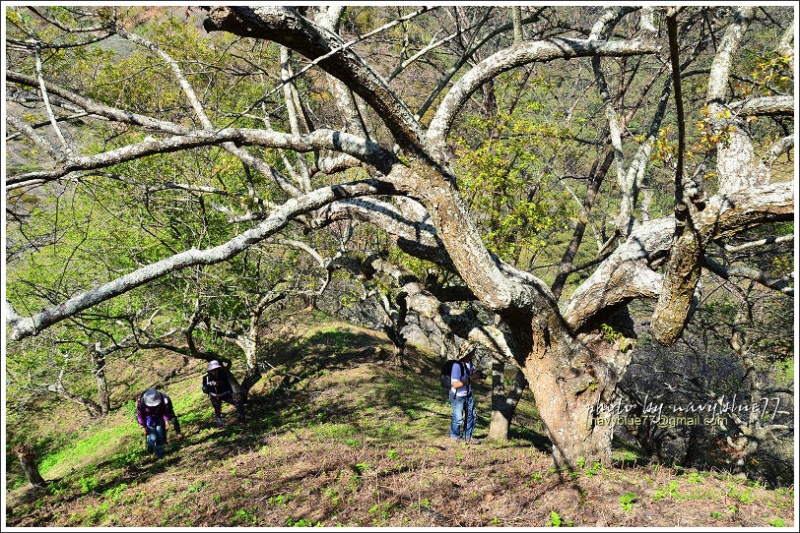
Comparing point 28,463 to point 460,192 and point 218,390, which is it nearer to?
point 218,390

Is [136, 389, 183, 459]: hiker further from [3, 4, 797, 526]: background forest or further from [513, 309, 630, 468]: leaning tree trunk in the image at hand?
[513, 309, 630, 468]: leaning tree trunk

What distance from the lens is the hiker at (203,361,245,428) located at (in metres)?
10.3

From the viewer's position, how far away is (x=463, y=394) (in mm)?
8461

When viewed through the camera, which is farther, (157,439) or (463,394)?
(157,439)

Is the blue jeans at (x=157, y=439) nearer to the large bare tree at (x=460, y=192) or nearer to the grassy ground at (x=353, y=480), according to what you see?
the grassy ground at (x=353, y=480)

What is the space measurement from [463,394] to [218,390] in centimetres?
591

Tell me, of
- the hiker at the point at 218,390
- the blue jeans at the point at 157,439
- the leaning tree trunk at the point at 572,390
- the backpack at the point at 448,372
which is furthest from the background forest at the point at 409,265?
the backpack at the point at 448,372

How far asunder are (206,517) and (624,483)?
583cm

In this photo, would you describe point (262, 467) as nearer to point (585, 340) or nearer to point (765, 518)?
point (585, 340)

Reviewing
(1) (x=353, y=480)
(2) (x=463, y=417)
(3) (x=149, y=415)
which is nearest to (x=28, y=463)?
(3) (x=149, y=415)

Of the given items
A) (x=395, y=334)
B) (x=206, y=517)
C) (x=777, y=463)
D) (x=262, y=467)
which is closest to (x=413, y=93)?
(x=395, y=334)

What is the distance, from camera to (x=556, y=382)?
6.78 meters

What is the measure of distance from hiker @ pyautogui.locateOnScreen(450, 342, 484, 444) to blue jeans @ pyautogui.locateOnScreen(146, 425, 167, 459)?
20.5ft

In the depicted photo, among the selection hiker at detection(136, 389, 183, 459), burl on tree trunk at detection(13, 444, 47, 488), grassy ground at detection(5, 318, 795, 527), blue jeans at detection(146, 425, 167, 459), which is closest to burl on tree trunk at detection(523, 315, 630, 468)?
grassy ground at detection(5, 318, 795, 527)
